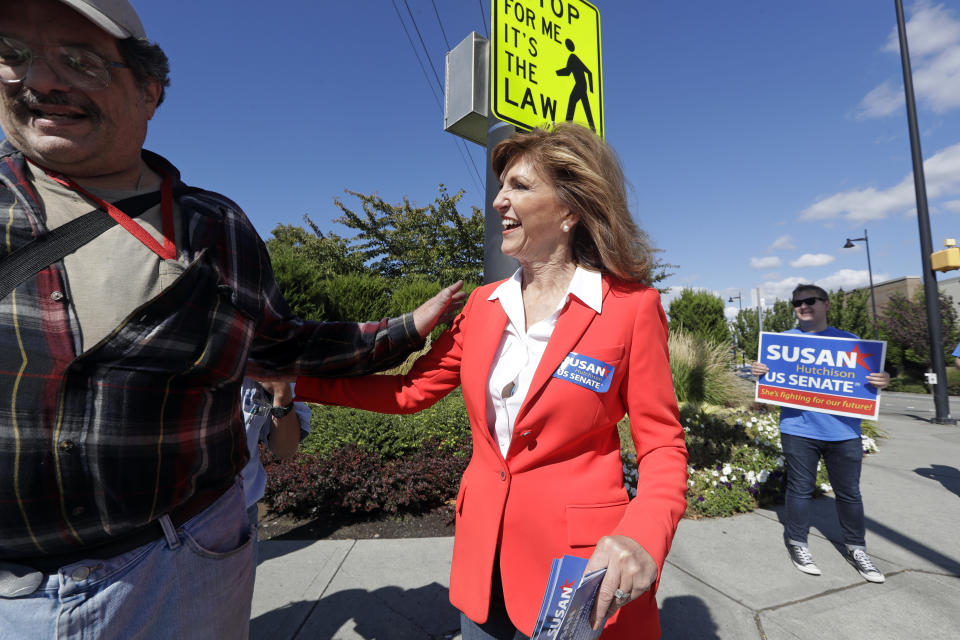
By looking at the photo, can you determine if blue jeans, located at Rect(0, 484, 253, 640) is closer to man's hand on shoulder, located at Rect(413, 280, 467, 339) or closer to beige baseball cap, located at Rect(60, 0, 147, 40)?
man's hand on shoulder, located at Rect(413, 280, 467, 339)

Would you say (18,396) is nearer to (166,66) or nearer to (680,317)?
(166,66)

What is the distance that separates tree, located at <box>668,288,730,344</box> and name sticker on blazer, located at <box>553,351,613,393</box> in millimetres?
14875

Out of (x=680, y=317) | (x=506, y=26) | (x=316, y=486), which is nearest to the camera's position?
(x=506, y=26)

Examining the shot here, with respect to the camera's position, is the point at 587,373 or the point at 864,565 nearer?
the point at 587,373

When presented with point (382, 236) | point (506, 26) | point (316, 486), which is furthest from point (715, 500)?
point (382, 236)

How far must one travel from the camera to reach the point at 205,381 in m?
1.16

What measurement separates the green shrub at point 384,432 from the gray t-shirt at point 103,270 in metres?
3.88

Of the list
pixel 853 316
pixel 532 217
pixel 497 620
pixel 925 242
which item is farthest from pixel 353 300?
pixel 853 316

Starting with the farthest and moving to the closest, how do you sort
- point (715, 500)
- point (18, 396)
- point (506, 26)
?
1. point (715, 500)
2. point (506, 26)
3. point (18, 396)

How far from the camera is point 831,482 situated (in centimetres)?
374

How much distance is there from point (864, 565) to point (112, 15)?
203 inches

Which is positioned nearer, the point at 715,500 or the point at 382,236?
the point at 715,500

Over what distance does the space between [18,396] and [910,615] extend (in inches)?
181

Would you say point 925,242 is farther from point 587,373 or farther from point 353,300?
point 587,373
